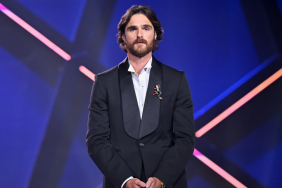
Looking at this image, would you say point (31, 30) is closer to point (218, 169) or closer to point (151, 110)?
point (151, 110)

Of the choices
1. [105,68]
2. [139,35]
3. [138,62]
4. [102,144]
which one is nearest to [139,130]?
[102,144]

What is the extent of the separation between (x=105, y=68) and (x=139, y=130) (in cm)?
105

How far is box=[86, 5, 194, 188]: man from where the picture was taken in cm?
138

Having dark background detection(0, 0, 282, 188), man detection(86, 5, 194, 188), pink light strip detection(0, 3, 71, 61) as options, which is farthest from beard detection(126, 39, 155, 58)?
pink light strip detection(0, 3, 71, 61)

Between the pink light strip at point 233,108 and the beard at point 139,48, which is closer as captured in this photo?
the beard at point 139,48

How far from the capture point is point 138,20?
152cm

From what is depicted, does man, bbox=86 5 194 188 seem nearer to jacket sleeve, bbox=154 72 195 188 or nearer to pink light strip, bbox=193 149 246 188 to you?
jacket sleeve, bbox=154 72 195 188

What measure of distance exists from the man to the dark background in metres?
0.84

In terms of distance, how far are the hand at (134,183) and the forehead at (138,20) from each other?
804 mm

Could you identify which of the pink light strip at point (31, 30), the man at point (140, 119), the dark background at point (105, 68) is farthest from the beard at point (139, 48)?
the pink light strip at point (31, 30)

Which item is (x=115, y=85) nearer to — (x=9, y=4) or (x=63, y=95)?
(x=63, y=95)

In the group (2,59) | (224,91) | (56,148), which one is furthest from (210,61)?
(2,59)

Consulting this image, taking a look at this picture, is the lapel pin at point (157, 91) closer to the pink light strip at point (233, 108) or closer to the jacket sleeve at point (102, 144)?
the jacket sleeve at point (102, 144)

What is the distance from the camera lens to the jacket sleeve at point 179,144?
1.36 m
